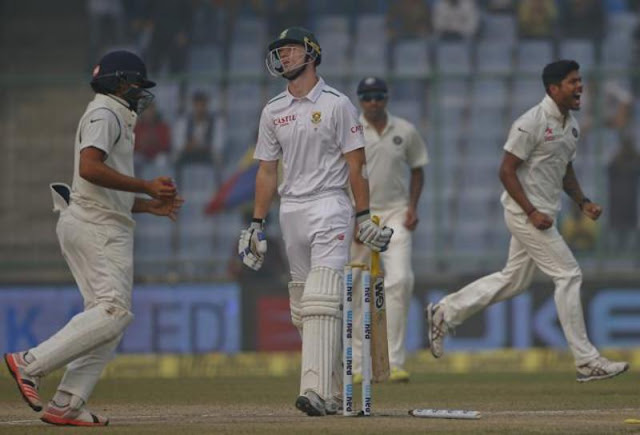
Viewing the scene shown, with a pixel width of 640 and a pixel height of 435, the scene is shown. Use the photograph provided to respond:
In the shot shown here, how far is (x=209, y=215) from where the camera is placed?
16.9 m

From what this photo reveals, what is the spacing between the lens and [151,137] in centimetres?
1703

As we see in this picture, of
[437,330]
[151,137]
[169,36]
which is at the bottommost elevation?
[437,330]

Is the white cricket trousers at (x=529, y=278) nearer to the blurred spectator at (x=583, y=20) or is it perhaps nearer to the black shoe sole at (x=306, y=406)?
the black shoe sole at (x=306, y=406)

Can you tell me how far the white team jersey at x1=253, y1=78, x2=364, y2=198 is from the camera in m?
8.07

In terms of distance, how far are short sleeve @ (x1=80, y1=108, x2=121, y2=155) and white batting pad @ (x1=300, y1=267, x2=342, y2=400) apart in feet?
4.04

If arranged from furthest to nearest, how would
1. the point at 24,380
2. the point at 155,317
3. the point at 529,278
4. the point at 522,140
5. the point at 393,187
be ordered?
the point at 155,317, the point at 393,187, the point at 529,278, the point at 522,140, the point at 24,380

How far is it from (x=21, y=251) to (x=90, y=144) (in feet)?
30.1

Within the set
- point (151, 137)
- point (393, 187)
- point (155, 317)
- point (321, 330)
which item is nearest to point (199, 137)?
point (151, 137)

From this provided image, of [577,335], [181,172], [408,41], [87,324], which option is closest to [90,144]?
[87,324]

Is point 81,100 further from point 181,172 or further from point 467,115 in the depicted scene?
point 467,115

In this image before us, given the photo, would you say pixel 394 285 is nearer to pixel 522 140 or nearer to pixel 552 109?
pixel 522 140

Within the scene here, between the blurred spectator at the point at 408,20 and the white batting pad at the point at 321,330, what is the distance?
11.7m

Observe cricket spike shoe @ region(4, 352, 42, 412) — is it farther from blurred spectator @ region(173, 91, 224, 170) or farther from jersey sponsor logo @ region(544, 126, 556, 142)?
blurred spectator @ region(173, 91, 224, 170)

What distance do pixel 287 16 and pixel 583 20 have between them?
373 centimetres
